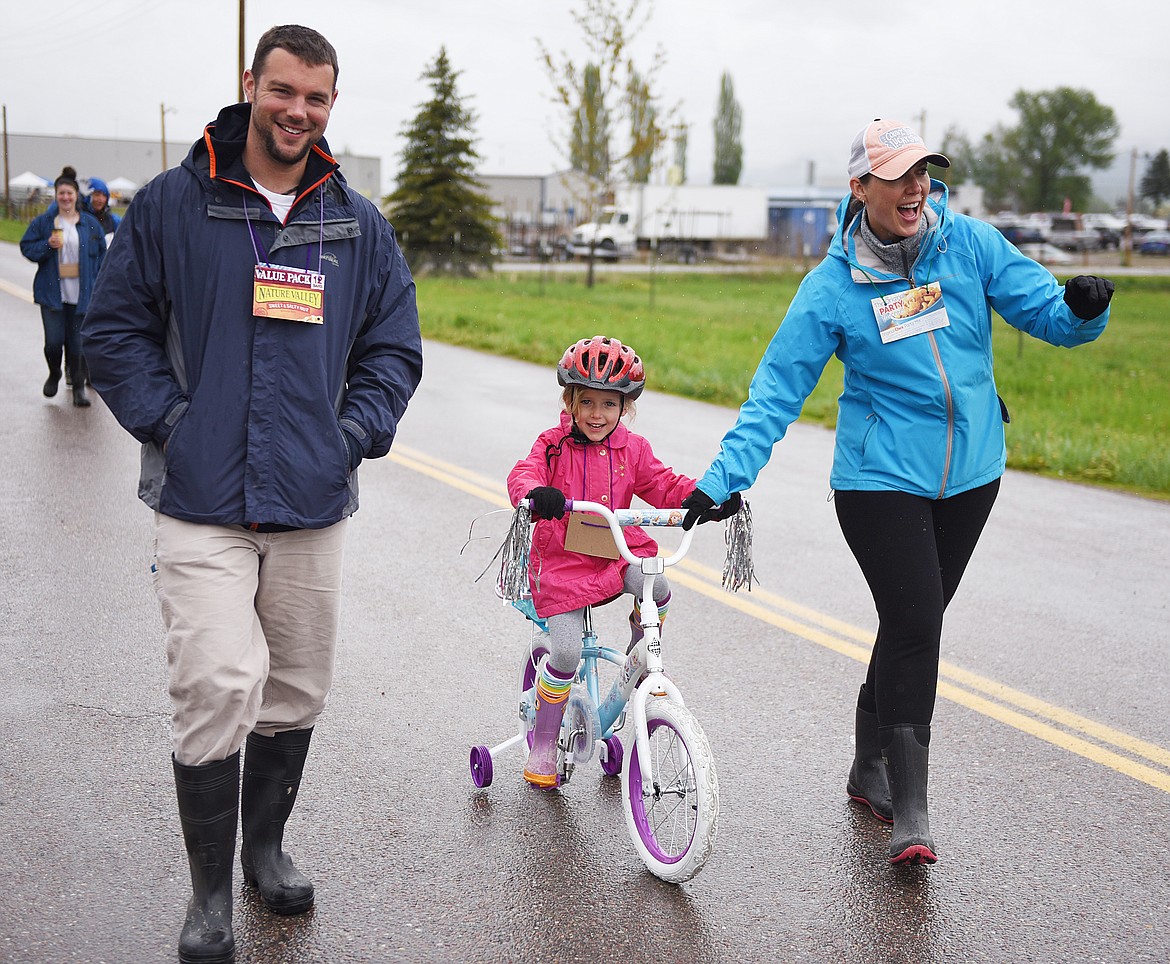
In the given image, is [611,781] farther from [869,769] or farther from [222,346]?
[222,346]

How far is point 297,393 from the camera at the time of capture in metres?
3.28

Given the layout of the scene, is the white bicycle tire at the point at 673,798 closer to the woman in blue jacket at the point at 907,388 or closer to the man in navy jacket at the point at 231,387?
the woman in blue jacket at the point at 907,388

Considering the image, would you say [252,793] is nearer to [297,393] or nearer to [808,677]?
[297,393]

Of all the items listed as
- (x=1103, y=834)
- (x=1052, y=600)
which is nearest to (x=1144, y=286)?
(x=1052, y=600)

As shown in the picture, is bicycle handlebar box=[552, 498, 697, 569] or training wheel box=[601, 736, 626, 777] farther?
training wheel box=[601, 736, 626, 777]

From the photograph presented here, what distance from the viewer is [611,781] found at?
4504mm

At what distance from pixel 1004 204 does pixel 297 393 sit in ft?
392

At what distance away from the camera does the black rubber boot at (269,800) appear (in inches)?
140

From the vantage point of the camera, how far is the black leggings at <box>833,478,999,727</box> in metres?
3.90

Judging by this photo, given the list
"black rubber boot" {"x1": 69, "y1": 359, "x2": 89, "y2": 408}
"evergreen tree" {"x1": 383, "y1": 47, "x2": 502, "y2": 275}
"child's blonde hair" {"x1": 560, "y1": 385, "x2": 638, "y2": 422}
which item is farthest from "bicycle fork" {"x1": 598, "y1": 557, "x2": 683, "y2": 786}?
"evergreen tree" {"x1": 383, "y1": 47, "x2": 502, "y2": 275}

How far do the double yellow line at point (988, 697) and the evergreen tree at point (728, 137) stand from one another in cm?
11907

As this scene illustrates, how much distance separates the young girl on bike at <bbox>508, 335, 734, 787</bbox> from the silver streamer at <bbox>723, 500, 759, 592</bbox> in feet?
0.67

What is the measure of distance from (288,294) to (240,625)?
826 mm

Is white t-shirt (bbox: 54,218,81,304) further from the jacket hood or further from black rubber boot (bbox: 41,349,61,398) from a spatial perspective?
the jacket hood
